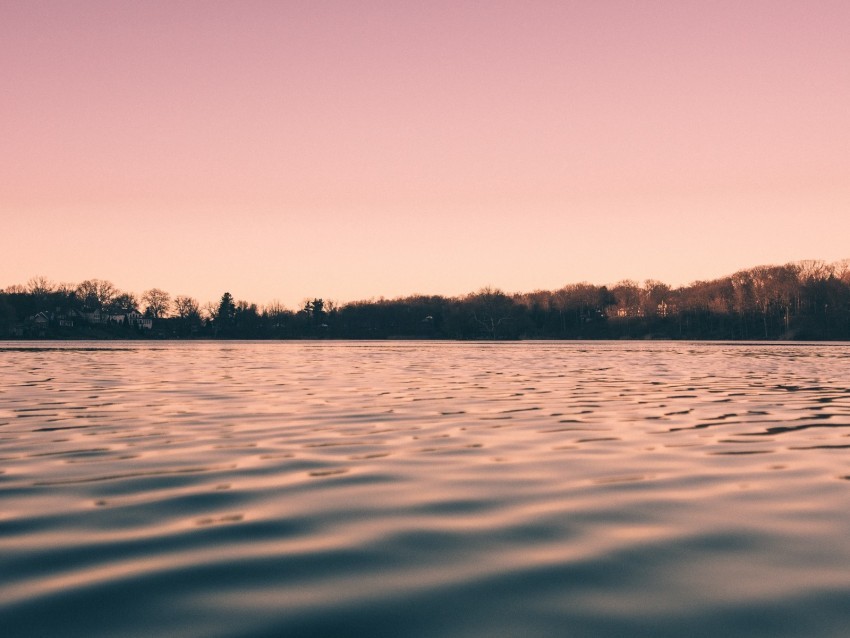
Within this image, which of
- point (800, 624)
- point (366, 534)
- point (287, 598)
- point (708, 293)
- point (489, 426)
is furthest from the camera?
point (708, 293)

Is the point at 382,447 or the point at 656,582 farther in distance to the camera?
the point at 382,447

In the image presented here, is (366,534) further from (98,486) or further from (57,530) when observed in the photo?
(98,486)

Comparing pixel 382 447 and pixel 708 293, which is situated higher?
pixel 708 293

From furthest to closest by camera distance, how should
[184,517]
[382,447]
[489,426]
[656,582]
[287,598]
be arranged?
1. [489,426]
2. [382,447]
3. [184,517]
4. [656,582]
5. [287,598]

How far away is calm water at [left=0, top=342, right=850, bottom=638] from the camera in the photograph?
4.51 metres

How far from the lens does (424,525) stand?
6.78m

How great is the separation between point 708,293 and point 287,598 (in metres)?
202

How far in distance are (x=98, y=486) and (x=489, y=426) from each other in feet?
24.7

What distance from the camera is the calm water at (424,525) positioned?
4.51m

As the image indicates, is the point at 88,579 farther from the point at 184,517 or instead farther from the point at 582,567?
the point at 582,567

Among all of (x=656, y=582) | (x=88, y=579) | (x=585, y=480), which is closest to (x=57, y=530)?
(x=88, y=579)

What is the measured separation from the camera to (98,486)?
8367 mm

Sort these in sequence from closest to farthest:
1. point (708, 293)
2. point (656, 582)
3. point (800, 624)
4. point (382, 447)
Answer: point (800, 624) < point (656, 582) < point (382, 447) < point (708, 293)

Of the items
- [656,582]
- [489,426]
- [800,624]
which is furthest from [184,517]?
[489,426]
